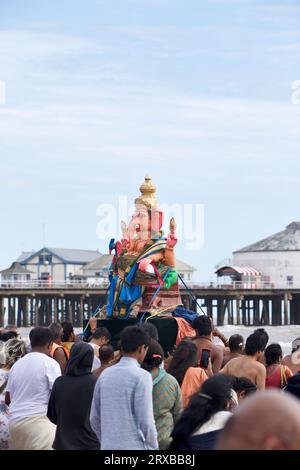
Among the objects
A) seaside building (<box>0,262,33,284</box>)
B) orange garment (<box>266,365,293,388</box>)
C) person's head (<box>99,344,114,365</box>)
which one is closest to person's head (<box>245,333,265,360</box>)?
orange garment (<box>266,365,293,388</box>)

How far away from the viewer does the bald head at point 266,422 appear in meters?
3.00

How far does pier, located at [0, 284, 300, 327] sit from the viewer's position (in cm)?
6956

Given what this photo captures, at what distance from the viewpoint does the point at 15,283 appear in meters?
76.9

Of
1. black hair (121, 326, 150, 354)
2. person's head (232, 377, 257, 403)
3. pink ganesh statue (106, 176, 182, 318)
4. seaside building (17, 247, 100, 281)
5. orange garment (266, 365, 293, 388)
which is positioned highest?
seaside building (17, 247, 100, 281)

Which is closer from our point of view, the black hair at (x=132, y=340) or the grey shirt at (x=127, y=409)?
the grey shirt at (x=127, y=409)

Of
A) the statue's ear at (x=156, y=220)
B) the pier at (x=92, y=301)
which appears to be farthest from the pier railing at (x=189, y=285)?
the statue's ear at (x=156, y=220)

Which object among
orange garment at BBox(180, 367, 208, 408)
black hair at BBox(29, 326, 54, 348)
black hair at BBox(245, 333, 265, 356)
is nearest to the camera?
orange garment at BBox(180, 367, 208, 408)

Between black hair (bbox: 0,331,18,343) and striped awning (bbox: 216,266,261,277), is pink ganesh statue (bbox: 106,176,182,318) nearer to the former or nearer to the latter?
black hair (bbox: 0,331,18,343)

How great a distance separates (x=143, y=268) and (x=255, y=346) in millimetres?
11101

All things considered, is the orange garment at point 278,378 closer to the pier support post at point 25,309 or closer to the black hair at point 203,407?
the black hair at point 203,407

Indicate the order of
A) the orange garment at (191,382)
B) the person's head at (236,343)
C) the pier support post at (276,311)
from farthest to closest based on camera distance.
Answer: the pier support post at (276,311)
the person's head at (236,343)
the orange garment at (191,382)

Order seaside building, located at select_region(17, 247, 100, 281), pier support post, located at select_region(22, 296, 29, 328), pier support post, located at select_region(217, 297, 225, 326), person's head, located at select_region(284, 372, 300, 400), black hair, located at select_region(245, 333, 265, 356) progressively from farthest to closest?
seaside building, located at select_region(17, 247, 100, 281) < pier support post, located at select_region(217, 297, 225, 326) < pier support post, located at select_region(22, 296, 29, 328) < black hair, located at select_region(245, 333, 265, 356) < person's head, located at select_region(284, 372, 300, 400)

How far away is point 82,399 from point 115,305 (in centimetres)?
1319
